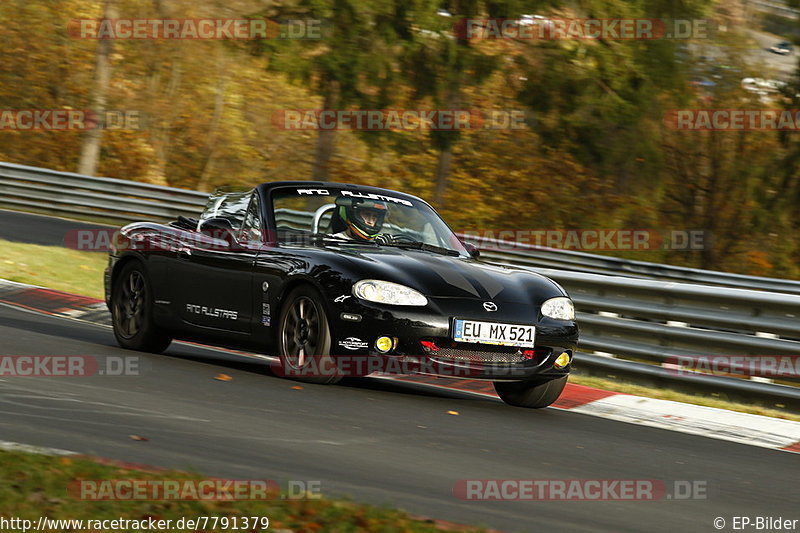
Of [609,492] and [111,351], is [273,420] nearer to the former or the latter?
[609,492]

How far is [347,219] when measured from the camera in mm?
8938

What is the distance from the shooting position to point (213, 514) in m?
4.45

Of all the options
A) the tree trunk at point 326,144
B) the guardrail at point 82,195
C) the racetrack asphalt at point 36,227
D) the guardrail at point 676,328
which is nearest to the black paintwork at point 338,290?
the guardrail at point 676,328

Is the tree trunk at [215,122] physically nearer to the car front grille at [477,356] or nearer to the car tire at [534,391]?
the car tire at [534,391]

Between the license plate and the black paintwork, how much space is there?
4 centimetres

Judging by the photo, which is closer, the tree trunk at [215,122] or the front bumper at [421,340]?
the front bumper at [421,340]

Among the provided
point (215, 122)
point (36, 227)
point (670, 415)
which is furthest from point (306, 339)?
point (215, 122)

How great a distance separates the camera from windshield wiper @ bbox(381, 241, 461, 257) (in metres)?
8.88

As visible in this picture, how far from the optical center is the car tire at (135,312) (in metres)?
9.84

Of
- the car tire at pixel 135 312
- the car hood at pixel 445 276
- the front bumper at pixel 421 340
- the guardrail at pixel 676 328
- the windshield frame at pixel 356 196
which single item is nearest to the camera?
the front bumper at pixel 421 340

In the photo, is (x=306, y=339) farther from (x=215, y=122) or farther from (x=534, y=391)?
(x=215, y=122)

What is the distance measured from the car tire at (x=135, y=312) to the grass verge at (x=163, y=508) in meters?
4.83

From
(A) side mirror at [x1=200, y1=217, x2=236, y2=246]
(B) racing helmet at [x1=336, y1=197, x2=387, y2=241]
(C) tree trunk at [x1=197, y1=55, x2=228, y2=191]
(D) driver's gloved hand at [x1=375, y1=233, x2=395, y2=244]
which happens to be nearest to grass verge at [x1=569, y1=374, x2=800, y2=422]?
(D) driver's gloved hand at [x1=375, y1=233, x2=395, y2=244]

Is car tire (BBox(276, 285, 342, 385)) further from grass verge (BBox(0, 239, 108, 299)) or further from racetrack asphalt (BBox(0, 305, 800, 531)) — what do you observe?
grass verge (BBox(0, 239, 108, 299))
